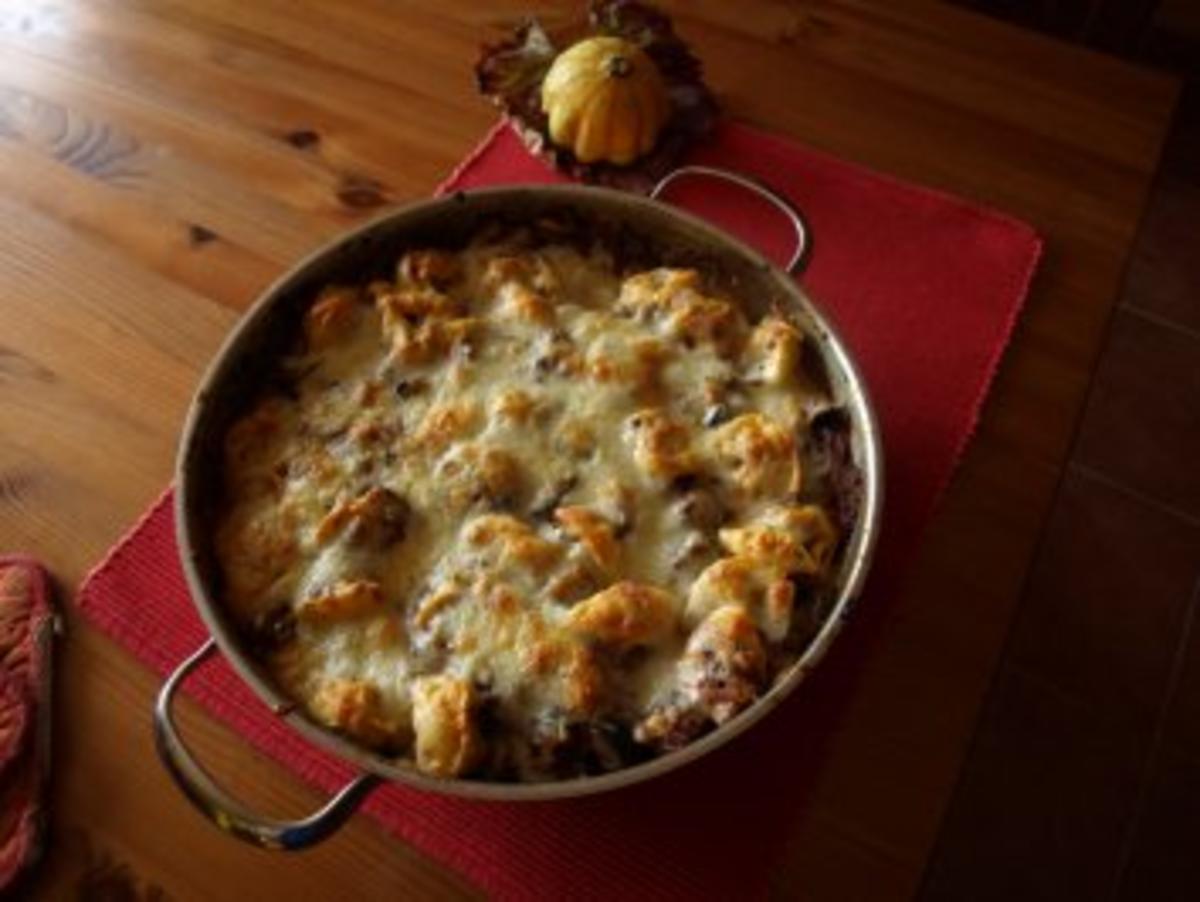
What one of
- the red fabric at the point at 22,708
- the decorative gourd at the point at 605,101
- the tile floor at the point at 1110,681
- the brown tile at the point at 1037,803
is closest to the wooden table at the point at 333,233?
the red fabric at the point at 22,708

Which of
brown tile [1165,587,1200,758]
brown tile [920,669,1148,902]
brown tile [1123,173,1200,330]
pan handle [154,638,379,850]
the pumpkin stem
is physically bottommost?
brown tile [920,669,1148,902]

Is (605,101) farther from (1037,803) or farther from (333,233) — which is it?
(1037,803)

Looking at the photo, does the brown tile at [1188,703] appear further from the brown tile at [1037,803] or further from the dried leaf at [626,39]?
the dried leaf at [626,39]

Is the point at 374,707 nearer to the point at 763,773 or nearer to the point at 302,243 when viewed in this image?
the point at 763,773

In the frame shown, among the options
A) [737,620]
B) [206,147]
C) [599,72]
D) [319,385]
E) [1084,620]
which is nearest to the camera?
[737,620]

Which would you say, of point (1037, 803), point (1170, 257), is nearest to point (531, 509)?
point (1037, 803)

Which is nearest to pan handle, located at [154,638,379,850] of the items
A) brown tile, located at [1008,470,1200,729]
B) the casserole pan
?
the casserole pan

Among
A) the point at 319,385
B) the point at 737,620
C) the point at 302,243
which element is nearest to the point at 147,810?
the point at 319,385

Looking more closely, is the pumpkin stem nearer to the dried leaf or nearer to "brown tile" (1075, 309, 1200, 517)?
the dried leaf
